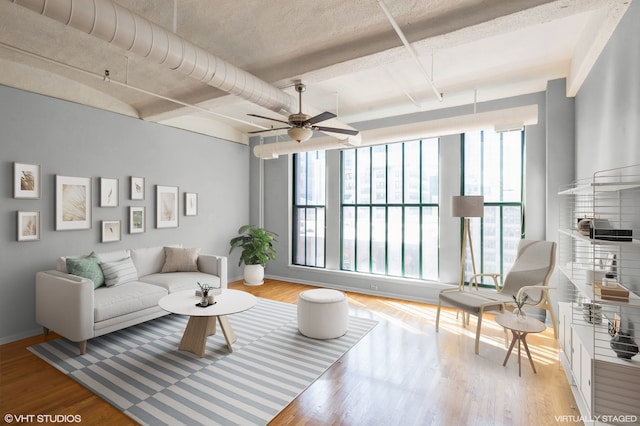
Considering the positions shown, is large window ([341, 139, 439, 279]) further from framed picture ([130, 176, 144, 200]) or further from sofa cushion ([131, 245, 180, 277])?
framed picture ([130, 176, 144, 200])

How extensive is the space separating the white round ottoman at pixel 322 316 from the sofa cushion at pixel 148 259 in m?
2.76

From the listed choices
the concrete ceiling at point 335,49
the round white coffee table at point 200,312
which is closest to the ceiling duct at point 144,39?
the concrete ceiling at point 335,49

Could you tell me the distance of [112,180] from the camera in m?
4.85

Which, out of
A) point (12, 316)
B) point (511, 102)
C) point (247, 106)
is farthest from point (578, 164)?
point (12, 316)

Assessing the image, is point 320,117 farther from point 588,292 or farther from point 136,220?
point 136,220

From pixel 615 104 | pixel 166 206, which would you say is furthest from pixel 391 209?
pixel 166 206

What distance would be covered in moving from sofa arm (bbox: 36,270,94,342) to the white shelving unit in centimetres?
460

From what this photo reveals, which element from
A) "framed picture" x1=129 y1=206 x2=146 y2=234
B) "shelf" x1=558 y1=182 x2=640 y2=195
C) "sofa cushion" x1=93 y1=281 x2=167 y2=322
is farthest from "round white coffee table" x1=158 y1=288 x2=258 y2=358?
"shelf" x1=558 y1=182 x2=640 y2=195

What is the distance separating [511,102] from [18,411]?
6.88 metres

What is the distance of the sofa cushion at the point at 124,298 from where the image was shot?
3553 mm

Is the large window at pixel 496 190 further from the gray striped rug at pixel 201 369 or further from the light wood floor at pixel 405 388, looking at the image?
the gray striped rug at pixel 201 369

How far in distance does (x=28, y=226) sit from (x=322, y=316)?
156 inches

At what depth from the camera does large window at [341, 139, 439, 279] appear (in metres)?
5.72

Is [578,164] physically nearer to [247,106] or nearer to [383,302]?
[383,302]
